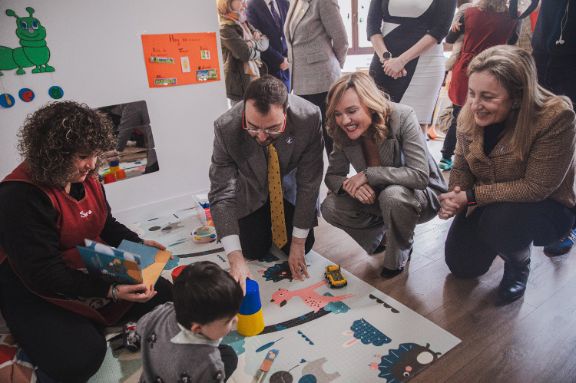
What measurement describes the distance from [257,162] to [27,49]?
4.09 ft

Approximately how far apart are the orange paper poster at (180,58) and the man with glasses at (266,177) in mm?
893

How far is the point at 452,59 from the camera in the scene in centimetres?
242

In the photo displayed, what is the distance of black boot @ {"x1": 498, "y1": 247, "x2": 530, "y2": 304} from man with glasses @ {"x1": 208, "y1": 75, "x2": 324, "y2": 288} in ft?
2.37

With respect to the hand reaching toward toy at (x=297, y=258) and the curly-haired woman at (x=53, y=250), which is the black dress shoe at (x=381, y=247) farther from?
the curly-haired woman at (x=53, y=250)

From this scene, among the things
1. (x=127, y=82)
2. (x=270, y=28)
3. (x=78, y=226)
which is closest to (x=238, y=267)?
(x=78, y=226)

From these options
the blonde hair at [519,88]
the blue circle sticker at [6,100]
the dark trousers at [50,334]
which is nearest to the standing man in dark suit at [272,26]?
the blue circle sticker at [6,100]

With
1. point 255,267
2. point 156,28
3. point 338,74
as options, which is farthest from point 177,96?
point 255,267

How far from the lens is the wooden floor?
1.10 metres

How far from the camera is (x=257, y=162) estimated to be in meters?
1.51

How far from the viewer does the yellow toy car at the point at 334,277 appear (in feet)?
4.88

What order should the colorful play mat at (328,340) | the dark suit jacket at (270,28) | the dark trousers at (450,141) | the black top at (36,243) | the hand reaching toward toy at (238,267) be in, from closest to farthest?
the black top at (36,243) → the colorful play mat at (328,340) → the hand reaching toward toy at (238,267) → the dark suit jacket at (270,28) → the dark trousers at (450,141)

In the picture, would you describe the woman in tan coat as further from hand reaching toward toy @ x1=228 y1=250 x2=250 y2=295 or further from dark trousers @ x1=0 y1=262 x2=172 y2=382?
dark trousers @ x1=0 y1=262 x2=172 y2=382

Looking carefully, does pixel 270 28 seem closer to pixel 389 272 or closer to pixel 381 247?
pixel 381 247

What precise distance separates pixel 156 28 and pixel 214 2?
381 mm
